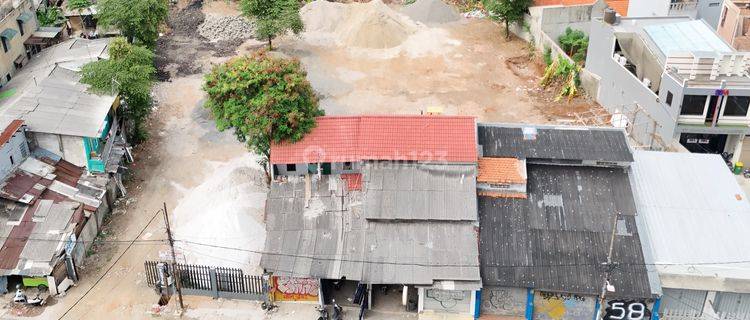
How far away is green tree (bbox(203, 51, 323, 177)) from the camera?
37156 mm

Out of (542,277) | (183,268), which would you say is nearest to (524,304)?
(542,277)

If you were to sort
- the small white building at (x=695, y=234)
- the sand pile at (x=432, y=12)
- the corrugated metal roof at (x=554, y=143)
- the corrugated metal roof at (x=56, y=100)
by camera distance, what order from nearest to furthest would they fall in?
1. the small white building at (x=695, y=234)
2. the corrugated metal roof at (x=554, y=143)
3. the corrugated metal roof at (x=56, y=100)
4. the sand pile at (x=432, y=12)

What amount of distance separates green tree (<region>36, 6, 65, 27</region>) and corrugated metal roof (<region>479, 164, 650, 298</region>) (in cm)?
4348

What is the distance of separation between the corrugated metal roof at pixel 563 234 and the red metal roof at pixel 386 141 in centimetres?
339

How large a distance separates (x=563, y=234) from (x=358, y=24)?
37763mm

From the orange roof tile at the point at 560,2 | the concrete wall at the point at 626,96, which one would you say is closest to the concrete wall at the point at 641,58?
Result: the concrete wall at the point at 626,96

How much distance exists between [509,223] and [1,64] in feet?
119

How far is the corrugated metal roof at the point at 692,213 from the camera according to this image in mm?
32219

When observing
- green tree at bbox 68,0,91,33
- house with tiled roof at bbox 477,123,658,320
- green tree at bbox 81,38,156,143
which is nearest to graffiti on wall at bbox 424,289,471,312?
house with tiled roof at bbox 477,123,658,320

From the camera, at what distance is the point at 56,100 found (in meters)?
42.4

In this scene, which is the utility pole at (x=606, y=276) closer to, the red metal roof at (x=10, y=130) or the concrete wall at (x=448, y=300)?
the concrete wall at (x=448, y=300)

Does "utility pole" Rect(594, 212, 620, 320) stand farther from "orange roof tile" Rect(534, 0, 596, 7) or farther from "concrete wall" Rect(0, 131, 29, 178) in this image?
"orange roof tile" Rect(534, 0, 596, 7)

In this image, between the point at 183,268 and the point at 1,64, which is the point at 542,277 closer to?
the point at 183,268

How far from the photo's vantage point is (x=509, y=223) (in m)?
34.4
